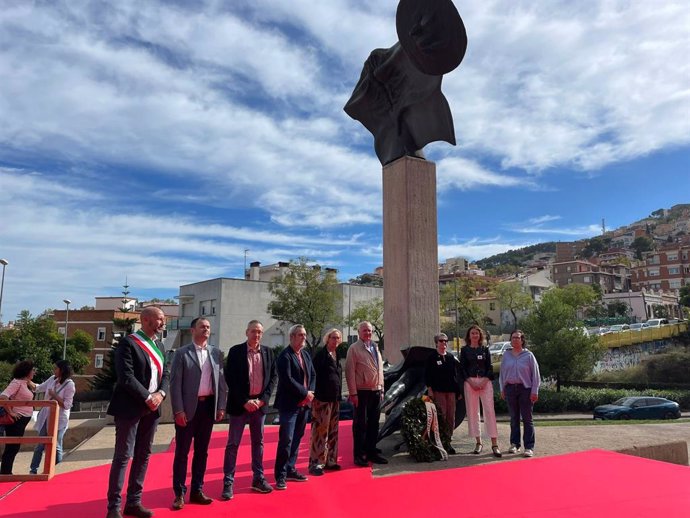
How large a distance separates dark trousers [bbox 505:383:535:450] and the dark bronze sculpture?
13.9ft

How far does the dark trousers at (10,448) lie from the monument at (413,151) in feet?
16.9

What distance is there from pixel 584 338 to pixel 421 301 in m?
25.4

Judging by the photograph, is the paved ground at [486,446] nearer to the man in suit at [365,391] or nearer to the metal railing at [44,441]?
the man in suit at [365,391]

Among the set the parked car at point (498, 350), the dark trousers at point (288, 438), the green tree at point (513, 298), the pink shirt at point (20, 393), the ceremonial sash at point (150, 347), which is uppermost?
the green tree at point (513, 298)

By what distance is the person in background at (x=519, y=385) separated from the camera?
21.9 ft

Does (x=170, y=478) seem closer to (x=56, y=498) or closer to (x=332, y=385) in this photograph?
(x=56, y=498)

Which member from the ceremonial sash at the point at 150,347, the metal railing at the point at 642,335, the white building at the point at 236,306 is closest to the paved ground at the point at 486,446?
the ceremonial sash at the point at 150,347

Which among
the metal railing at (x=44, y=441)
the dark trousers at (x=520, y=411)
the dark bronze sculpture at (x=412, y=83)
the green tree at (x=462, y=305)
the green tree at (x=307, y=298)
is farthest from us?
the green tree at (x=462, y=305)

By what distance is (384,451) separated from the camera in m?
6.68

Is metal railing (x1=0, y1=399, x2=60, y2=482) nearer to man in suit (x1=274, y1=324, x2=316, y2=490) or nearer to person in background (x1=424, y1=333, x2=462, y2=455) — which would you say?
man in suit (x1=274, y1=324, x2=316, y2=490)

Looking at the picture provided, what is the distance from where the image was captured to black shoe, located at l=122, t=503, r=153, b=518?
4320mm

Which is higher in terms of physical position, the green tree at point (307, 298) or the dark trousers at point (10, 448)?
the green tree at point (307, 298)

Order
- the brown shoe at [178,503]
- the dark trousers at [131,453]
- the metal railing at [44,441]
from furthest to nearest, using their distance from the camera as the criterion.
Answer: the metal railing at [44,441], the brown shoe at [178,503], the dark trousers at [131,453]

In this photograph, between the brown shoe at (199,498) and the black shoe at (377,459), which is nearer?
the brown shoe at (199,498)
